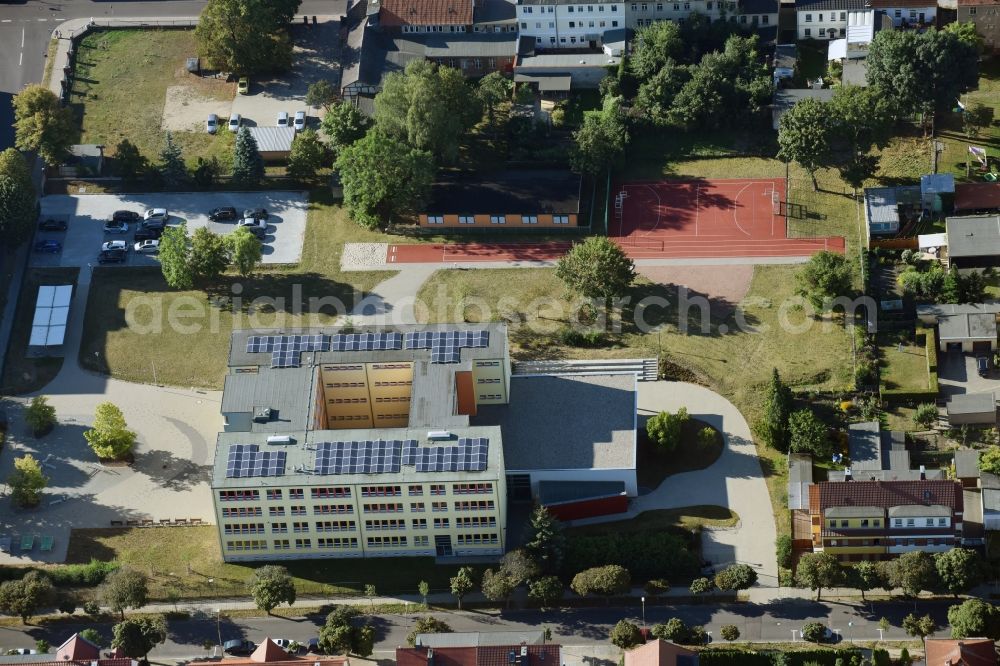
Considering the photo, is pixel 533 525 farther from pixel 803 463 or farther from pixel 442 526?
pixel 803 463

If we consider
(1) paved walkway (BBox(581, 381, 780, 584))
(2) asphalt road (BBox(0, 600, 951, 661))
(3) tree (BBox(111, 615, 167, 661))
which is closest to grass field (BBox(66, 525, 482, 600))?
(2) asphalt road (BBox(0, 600, 951, 661))

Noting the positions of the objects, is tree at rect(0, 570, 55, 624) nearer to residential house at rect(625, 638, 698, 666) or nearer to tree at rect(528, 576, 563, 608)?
tree at rect(528, 576, 563, 608)

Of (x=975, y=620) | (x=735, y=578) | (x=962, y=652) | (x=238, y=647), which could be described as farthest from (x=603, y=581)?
(x=238, y=647)

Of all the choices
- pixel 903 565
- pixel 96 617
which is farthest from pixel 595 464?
pixel 96 617

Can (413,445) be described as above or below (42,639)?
above

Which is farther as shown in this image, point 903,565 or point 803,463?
point 803,463

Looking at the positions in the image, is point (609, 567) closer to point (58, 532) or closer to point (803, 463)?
point (803, 463)

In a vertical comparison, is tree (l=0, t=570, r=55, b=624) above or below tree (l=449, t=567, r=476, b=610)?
below
